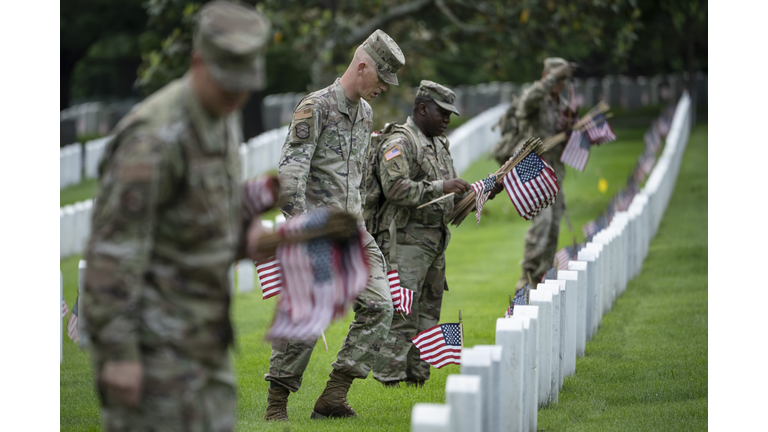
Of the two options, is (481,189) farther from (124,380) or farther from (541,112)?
(124,380)

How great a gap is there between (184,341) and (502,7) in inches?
649

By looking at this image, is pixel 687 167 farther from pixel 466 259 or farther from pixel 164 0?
pixel 164 0

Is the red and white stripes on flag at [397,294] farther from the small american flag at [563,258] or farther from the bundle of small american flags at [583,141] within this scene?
the bundle of small american flags at [583,141]

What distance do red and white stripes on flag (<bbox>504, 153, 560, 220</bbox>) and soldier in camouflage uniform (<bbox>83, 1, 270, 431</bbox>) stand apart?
4.40 m

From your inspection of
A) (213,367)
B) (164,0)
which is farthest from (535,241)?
(164,0)

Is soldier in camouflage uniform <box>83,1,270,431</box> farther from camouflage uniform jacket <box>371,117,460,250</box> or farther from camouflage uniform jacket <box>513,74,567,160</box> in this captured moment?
camouflage uniform jacket <box>513,74,567,160</box>

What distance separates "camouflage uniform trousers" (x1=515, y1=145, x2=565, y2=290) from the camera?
34.2ft

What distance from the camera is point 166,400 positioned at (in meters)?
3.52

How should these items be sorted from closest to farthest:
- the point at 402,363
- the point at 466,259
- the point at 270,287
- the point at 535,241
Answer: the point at 270,287 < the point at 402,363 < the point at 535,241 < the point at 466,259

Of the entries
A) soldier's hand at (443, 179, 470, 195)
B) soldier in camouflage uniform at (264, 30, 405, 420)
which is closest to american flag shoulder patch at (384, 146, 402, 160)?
soldier's hand at (443, 179, 470, 195)

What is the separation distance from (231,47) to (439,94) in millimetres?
3796

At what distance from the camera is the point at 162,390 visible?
3.52 m

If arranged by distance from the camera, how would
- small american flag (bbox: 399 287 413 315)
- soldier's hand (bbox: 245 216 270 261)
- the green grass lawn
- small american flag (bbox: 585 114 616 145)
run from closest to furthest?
soldier's hand (bbox: 245 216 270 261) < the green grass lawn < small american flag (bbox: 399 287 413 315) < small american flag (bbox: 585 114 616 145)

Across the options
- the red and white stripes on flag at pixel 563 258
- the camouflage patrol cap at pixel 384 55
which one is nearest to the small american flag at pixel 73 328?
the camouflage patrol cap at pixel 384 55
